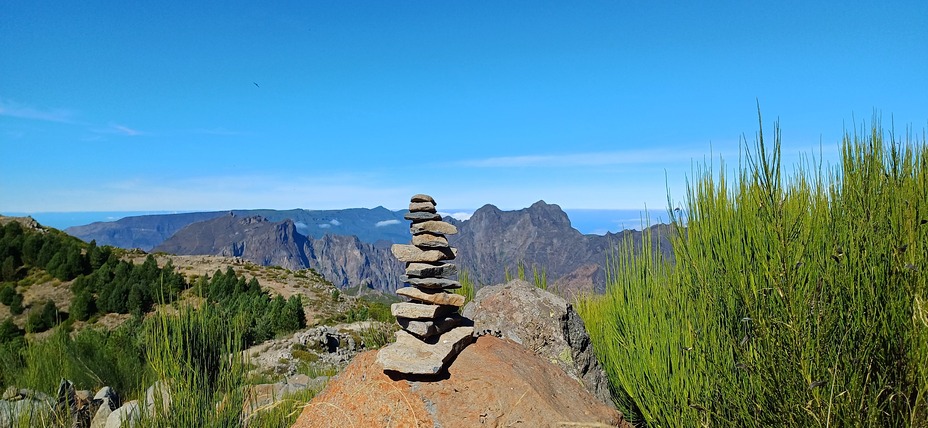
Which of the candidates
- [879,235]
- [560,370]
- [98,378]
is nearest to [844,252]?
[879,235]

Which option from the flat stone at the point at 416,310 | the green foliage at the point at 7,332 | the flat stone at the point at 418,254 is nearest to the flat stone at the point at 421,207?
the flat stone at the point at 418,254

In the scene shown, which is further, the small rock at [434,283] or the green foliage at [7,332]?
the green foliage at [7,332]

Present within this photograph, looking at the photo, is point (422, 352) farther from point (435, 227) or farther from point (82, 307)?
point (82, 307)

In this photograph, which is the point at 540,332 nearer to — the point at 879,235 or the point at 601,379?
the point at 601,379

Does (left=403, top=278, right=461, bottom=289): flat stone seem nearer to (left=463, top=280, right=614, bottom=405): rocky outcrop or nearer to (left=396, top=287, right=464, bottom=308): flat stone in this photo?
(left=396, top=287, right=464, bottom=308): flat stone

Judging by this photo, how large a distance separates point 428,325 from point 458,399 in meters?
0.82

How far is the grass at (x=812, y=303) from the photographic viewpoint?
3.68 meters

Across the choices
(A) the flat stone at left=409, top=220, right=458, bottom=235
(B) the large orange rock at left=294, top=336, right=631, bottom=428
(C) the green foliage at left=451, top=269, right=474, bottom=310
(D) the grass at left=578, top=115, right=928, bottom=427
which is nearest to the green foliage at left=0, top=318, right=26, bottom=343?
(C) the green foliage at left=451, top=269, right=474, bottom=310

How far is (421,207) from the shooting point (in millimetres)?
5773

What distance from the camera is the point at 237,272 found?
4000cm

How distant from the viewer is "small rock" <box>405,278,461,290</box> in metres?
5.60

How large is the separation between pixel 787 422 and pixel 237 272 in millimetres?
41202

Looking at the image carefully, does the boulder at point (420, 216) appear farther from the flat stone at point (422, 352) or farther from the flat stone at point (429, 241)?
the flat stone at point (422, 352)

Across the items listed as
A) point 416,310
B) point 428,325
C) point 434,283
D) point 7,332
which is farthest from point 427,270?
point 7,332
